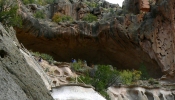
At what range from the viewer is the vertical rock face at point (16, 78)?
13.3ft

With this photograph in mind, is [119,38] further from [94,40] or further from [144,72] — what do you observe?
[144,72]

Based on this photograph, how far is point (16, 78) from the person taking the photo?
14.6 feet

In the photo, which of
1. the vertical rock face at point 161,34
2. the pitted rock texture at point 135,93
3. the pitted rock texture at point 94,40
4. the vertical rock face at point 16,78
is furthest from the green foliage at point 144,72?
the vertical rock face at point 16,78

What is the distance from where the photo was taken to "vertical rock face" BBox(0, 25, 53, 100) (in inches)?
159

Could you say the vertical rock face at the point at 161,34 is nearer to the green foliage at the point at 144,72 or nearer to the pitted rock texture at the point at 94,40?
the pitted rock texture at the point at 94,40

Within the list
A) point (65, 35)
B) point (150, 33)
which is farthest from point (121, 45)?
point (65, 35)

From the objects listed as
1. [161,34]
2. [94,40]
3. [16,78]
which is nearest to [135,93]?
[161,34]

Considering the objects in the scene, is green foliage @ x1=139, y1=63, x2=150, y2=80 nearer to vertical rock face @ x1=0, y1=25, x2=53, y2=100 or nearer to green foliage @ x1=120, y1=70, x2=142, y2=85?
green foliage @ x1=120, y1=70, x2=142, y2=85

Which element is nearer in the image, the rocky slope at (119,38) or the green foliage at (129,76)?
the green foliage at (129,76)

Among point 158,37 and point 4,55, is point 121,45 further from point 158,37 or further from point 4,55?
point 4,55

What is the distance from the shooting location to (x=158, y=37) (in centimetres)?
2012

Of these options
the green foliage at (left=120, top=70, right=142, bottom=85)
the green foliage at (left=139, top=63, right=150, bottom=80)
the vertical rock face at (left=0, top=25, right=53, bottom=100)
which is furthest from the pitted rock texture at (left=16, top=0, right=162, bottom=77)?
the vertical rock face at (left=0, top=25, right=53, bottom=100)

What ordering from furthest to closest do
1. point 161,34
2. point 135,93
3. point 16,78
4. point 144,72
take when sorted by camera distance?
point 144,72 < point 161,34 < point 135,93 < point 16,78

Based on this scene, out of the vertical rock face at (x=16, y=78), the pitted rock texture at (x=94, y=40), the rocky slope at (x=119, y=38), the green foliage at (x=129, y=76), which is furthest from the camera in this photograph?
the pitted rock texture at (x=94, y=40)
